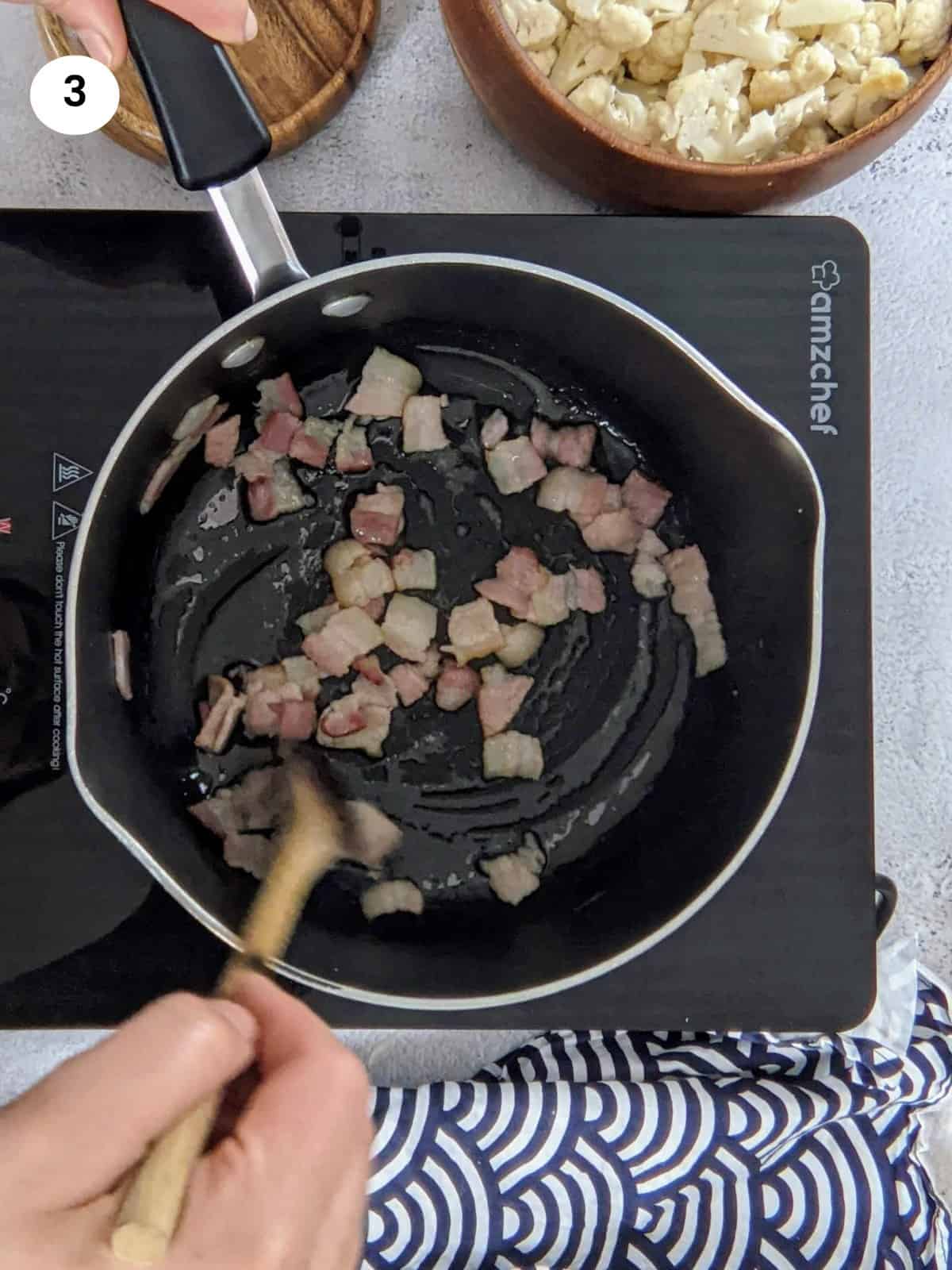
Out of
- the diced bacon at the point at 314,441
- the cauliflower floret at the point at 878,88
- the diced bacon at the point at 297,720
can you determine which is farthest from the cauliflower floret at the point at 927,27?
the diced bacon at the point at 297,720

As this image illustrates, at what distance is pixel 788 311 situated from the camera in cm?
57

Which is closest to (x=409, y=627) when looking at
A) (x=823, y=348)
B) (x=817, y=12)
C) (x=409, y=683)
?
(x=409, y=683)

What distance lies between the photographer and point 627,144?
499mm

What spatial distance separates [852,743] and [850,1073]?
240 mm

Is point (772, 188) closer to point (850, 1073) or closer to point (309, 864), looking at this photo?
point (309, 864)

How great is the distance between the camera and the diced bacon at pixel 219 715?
1.93 ft

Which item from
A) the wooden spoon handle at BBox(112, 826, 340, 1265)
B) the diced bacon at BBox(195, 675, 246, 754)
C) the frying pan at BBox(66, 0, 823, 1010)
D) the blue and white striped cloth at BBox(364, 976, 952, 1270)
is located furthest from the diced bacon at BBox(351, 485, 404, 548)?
the blue and white striped cloth at BBox(364, 976, 952, 1270)

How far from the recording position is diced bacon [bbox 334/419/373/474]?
60 cm

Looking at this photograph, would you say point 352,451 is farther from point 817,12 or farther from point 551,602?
point 817,12

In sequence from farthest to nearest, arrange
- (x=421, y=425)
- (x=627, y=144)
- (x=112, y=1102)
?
(x=421, y=425)
(x=627, y=144)
(x=112, y=1102)

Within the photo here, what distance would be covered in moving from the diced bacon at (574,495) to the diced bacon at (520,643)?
0.07m

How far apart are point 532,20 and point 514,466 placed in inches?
8.8

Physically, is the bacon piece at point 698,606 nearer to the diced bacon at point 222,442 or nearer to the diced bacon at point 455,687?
the diced bacon at point 455,687

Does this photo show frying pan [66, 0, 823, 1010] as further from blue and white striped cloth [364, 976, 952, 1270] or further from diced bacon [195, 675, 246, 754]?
blue and white striped cloth [364, 976, 952, 1270]
